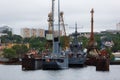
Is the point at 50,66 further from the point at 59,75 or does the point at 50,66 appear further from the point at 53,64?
the point at 59,75

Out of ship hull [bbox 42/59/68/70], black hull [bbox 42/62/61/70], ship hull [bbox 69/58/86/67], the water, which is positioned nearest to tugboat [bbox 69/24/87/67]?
ship hull [bbox 69/58/86/67]

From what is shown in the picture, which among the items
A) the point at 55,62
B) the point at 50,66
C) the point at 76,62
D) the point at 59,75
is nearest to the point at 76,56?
the point at 76,62

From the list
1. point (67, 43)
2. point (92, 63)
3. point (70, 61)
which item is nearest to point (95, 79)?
point (70, 61)

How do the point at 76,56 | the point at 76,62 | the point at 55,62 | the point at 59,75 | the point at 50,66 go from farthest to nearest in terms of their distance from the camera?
the point at 76,56
the point at 76,62
the point at 50,66
the point at 55,62
the point at 59,75

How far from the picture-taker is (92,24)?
576ft

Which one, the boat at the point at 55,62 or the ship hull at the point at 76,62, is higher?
the boat at the point at 55,62

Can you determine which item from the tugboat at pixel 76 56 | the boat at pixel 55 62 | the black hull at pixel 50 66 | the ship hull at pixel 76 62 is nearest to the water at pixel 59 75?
the black hull at pixel 50 66

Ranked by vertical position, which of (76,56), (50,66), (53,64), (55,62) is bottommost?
(50,66)

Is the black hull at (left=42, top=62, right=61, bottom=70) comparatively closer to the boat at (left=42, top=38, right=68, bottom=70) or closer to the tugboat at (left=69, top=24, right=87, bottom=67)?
the boat at (left=42, top=38, right=68, bottom=70)

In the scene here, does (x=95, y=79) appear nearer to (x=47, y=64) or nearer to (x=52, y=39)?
(x=47, y=64)

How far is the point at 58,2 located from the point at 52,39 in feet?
28.4

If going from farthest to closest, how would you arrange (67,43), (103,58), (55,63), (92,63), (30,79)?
1. (67,43)
2. (92,63)
3. (103,58)
4. (55,63)
5. (30,79)

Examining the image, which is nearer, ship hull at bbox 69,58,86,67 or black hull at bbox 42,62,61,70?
black hull at bbox 42,62,61,70

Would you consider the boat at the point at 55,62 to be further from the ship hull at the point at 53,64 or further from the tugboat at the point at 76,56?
the tugboat at the point at 76,56
